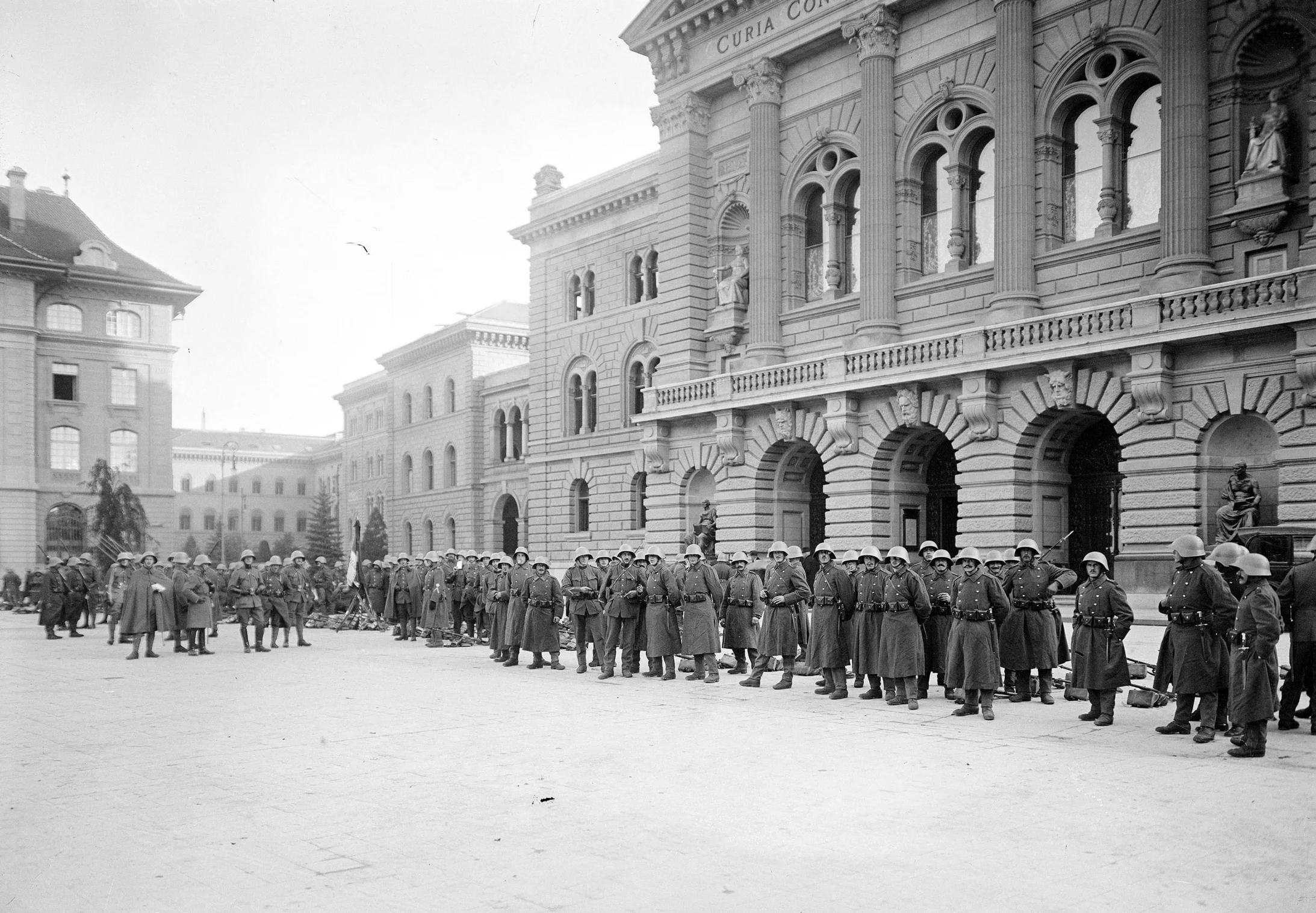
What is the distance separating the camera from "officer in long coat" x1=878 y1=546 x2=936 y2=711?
14070 millimetres

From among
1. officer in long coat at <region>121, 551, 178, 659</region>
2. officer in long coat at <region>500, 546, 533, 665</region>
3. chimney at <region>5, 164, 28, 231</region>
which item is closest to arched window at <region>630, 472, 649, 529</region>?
officer in long coat at <region>121, 551, 178, 659</region>

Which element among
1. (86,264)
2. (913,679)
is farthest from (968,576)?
(86,264)

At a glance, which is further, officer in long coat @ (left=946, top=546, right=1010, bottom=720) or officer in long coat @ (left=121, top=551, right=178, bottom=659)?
officer in long coat @ (left=121, top=551, right=178, bottom=659)

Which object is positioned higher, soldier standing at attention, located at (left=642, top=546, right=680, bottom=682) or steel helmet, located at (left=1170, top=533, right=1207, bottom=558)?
steel helmet, located at (left=1170, top=533, right=1207, bottom=558)

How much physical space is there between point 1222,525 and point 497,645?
13378 millimetres

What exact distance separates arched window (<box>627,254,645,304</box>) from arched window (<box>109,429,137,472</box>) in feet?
77.7

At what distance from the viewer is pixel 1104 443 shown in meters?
25.3

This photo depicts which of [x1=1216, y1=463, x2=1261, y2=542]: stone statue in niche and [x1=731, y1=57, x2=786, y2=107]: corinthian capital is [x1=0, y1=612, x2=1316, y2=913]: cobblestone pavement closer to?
[x1=1216, y1=463, x2=1261, y2=542]: stone statue in niche

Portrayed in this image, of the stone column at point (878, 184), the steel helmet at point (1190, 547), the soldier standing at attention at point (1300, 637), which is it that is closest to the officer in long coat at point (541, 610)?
the steel helmet at point (1190, 547)

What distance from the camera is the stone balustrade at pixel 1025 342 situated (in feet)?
67.9

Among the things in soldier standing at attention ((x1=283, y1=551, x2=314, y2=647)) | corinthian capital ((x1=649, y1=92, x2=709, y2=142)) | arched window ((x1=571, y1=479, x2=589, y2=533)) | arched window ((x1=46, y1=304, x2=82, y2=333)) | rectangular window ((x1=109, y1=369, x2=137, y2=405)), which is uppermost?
corinthian capital ((x1=649, y1=92, x2=709, y2=142))

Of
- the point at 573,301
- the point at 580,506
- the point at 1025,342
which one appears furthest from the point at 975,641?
the point at 573,301

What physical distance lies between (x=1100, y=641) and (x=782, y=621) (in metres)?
4.73

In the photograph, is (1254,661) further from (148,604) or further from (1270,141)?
(148,604)
